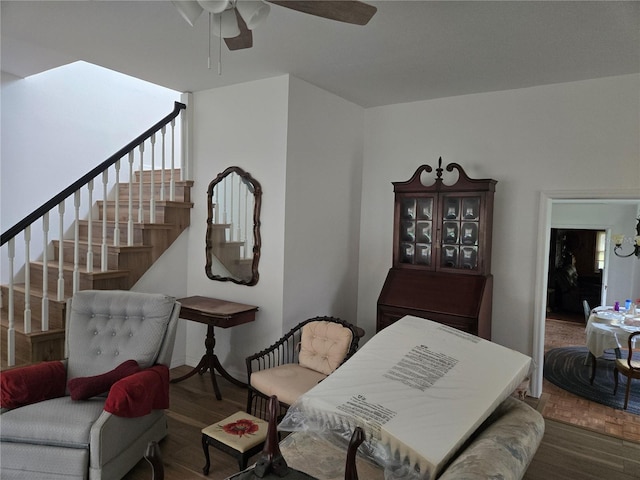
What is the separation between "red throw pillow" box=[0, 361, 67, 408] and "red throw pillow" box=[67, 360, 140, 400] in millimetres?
97

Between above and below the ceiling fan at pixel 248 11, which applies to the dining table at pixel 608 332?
below

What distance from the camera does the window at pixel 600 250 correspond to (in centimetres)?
810

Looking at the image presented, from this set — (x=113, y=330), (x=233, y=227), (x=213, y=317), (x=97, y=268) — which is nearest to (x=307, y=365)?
(x=213, y=317)

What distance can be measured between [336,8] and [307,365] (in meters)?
2.53

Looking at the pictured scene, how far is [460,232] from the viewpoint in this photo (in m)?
3.95

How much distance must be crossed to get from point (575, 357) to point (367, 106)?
4197mm

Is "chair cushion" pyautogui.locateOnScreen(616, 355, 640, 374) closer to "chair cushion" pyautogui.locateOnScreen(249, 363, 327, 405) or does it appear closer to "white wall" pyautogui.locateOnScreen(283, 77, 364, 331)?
"white wall" pyautogui.locateOnScreen(283, 77, 364, 331)

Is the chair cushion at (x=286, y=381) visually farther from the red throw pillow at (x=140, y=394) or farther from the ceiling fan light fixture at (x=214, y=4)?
the ceiling fan light fixture at (x=214, y=4)

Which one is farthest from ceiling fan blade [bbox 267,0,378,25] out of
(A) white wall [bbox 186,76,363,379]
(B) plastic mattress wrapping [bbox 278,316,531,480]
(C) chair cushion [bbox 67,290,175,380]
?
(C) chair cushion [bbox 67,290,175,380]

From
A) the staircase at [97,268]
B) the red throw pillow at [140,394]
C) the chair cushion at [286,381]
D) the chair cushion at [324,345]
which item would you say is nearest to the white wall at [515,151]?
the chair cushion at [324,345]

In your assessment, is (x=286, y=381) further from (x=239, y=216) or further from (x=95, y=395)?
(x=239, y=216)

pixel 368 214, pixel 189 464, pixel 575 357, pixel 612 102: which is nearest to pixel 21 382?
pixel 189 464

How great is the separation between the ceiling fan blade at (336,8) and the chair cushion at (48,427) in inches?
93.2

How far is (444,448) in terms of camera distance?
147 cm
